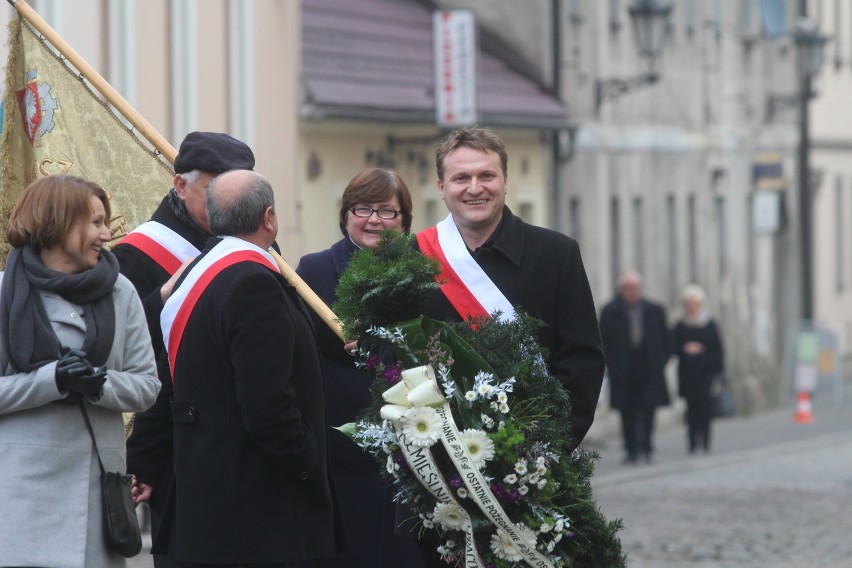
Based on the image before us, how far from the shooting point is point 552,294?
6.16 meters

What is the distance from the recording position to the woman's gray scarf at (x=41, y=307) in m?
5.38

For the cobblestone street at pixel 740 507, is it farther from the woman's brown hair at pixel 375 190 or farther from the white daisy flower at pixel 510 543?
the white daisy flower at pixel 510 543

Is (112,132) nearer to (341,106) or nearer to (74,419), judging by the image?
(74,419)

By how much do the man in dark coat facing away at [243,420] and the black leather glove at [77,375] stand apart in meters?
0.36

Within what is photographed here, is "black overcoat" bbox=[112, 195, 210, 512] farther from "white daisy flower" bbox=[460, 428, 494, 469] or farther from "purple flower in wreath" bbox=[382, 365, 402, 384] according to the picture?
"white daisy flower" bbox=[460, 428, 494, 469]

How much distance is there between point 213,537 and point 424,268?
0.97m

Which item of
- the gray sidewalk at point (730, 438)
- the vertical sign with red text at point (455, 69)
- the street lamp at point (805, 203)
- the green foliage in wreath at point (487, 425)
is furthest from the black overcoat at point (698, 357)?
the green foliage in wreath at point (487, 425)

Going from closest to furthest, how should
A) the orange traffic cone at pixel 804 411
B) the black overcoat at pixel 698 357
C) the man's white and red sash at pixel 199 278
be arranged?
the man's white and red sash at pixel 199 278 → the black overcoat at pixel 698 357 → the orange traffic cone at pixel 804 411

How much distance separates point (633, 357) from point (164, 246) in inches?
528

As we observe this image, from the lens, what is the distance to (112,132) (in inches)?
268

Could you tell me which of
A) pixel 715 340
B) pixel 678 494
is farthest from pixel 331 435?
pixel 715 340

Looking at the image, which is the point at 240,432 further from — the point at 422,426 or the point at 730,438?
the point at 730,438

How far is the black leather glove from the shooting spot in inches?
209

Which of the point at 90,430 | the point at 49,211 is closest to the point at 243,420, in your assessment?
the point at 90,430
